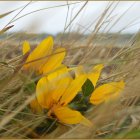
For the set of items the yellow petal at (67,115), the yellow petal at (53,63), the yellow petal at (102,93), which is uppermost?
the yellow petal at (53,63)

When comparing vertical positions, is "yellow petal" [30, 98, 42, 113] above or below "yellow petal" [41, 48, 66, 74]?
below

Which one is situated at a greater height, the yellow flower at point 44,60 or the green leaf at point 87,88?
the yellow flower at point 44,60

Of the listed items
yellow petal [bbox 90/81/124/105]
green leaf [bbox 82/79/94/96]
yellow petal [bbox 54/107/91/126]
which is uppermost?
green leaf [bbox 82/79/94/96]

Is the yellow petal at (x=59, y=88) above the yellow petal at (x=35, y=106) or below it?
above

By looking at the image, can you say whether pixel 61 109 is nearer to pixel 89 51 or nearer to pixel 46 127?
pixel 46 127
